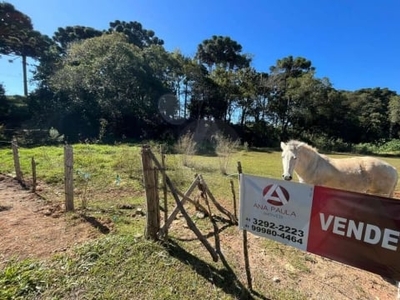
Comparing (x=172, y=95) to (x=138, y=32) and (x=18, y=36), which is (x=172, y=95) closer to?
(x=18, y=36)

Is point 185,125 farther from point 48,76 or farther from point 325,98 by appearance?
point 325,98

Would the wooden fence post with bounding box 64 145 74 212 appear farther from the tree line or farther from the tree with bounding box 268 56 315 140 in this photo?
the tree with bounding box 268 56 315 140

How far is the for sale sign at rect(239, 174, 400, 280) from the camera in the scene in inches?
79.7

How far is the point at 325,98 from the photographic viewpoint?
26562 millimetres

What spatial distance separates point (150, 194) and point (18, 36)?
27919mm

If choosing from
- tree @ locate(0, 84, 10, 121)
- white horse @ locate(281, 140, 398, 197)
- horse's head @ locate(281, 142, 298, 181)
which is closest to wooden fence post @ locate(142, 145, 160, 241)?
horse's head @ locate(281, 142, 298, 181)

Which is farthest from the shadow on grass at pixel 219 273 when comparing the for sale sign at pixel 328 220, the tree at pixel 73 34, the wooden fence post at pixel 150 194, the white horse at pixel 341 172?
the tree at pixel 73 34

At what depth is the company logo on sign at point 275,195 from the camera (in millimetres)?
2553

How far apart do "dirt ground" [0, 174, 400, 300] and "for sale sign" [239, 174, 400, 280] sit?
2.89 ft

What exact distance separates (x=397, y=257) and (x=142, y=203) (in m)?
4.60

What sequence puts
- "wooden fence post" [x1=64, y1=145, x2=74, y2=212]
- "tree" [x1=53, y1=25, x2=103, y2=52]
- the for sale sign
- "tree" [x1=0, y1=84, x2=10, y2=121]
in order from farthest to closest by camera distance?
"tree" [x1=53, y1=25, x2=103, y2=52]
"tree" [x1=0, y1=84, x2=10, y2=121]
"wooden fence post" [x1=64, y1=145, x2=74, y2=212]
the for sale sign

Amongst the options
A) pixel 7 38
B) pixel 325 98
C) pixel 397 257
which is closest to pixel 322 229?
pixel 397 257

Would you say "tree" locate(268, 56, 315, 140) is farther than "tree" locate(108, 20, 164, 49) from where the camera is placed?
No

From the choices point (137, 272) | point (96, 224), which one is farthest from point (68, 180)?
point (137, 272)
